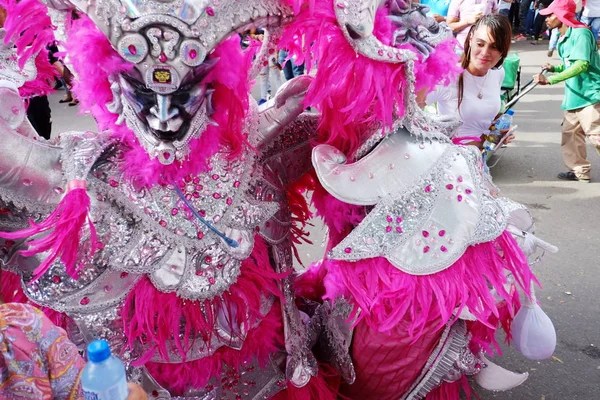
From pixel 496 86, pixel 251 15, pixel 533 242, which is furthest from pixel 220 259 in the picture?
pixel 496 86

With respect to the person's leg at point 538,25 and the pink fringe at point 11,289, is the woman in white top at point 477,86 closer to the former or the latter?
the pink fringe at point 11,289

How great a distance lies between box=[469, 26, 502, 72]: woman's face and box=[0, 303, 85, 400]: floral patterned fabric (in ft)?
8.00

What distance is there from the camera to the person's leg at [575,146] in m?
3.90

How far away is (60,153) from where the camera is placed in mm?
1309

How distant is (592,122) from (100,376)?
12.4 feet

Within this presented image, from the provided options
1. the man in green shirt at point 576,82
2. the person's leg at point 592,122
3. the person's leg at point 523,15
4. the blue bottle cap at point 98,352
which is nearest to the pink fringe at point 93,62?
the blue bottle cap at point 98,352

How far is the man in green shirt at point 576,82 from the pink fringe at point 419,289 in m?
2.64

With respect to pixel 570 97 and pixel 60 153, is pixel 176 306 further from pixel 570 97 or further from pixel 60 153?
pixel 570 97

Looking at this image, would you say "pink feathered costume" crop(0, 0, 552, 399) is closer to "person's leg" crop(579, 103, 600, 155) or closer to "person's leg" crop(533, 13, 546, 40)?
"person's leg" crop(579, 103, 600, 155)

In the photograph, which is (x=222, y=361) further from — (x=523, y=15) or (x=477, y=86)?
(x=523, y=15)

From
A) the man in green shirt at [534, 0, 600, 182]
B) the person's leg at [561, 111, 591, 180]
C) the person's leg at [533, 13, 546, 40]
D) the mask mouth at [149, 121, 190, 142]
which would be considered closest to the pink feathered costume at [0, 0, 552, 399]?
the mask mouth at [149, 121, 190, 142]

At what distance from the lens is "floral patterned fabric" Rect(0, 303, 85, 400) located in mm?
868

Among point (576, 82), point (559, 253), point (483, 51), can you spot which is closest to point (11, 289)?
point (483, 51)

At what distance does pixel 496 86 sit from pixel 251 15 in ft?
7.05
